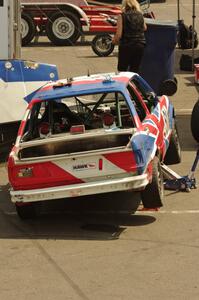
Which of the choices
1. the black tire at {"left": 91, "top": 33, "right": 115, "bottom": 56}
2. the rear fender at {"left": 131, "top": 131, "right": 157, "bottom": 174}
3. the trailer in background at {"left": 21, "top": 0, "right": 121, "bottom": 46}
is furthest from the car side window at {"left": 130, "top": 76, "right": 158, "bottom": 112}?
the trailer in background at {"left": 21, "top": 0, "right": 121, "bottom": 46}


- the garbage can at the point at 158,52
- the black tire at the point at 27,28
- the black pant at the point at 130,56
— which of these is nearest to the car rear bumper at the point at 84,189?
the black pant at the point at 130,56

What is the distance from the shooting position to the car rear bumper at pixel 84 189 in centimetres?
690

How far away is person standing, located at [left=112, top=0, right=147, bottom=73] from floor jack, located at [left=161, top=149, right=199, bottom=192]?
3.97m

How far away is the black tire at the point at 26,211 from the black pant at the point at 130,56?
Result: 199 inches

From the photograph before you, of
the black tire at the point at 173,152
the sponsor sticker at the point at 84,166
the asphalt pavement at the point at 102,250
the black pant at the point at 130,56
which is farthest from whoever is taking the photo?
the black pant at the point at 130,56

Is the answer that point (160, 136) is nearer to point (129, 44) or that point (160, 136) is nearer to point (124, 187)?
point (124, 187)

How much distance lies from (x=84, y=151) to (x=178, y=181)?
1.69 metres

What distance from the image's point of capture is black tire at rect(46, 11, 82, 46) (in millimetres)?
21672

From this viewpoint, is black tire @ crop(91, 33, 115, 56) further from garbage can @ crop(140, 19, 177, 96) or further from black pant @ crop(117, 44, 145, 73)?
black pant @ crop(117, 44, 145, 73)

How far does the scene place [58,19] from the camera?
71.1 ft

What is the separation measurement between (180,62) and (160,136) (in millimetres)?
9858

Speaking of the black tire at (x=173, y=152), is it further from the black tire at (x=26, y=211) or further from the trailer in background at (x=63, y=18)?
the trailer in background at (x=63, y=18)

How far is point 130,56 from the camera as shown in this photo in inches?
475

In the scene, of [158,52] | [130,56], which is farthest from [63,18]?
[130,56]
